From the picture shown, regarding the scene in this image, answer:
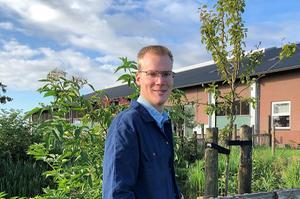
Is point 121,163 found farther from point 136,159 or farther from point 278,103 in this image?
point 278,103

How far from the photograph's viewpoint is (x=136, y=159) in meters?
2.37

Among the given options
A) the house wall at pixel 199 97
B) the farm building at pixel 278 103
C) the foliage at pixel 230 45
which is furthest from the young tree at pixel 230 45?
the house wall at pixel 199 97

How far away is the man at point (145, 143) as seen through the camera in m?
2.32

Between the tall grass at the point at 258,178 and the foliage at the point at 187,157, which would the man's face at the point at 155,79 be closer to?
the tall grass at the point at 258,178

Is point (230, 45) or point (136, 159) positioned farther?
point (230, 45)

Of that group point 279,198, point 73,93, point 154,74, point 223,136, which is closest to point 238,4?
point 223,136

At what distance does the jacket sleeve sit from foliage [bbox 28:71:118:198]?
1.81 meters

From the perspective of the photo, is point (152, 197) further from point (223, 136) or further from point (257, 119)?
point (257, 119)

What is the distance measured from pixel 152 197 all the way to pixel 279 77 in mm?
20250

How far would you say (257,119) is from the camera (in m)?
23.0

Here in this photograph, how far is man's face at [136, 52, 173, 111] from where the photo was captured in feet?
8.36

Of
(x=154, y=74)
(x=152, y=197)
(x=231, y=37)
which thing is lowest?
(x=152, y=197)

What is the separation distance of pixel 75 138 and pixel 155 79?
1.83 metres

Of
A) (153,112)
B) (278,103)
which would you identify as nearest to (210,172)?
(153,112)
